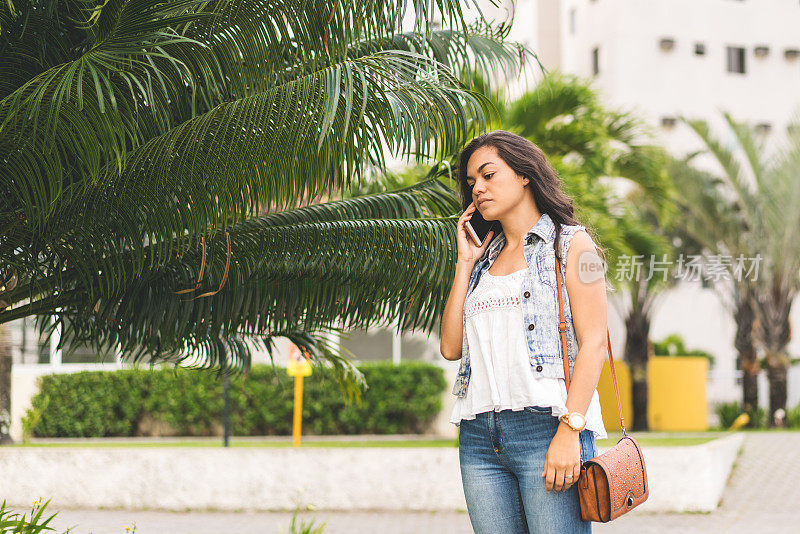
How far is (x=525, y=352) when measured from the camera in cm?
253

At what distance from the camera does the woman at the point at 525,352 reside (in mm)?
2477

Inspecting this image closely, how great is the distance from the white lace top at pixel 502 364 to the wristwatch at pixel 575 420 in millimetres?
25

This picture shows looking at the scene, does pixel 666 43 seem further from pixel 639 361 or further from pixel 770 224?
pixel 639 361

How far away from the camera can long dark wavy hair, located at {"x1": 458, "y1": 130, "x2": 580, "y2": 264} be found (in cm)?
273

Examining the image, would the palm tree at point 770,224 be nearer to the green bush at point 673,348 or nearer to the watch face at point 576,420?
the green bush at point 673,348

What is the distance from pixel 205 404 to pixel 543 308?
13871 millimetres

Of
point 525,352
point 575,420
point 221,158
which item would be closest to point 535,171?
point 525,352

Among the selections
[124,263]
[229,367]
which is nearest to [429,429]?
[229,367]

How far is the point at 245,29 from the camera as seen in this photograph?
158 inches

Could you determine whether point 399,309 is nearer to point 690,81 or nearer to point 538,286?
point 538,286

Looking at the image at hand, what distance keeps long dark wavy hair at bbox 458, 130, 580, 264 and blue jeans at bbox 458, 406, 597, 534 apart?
576 mm

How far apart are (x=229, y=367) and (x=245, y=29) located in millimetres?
2337

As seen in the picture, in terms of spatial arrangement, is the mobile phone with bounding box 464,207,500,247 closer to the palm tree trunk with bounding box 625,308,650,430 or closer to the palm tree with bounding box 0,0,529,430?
the palm tree with bounding box 0,0,529,430

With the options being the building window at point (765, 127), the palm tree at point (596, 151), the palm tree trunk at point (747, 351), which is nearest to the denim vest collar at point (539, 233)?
the palm tree at point (596, 151)
